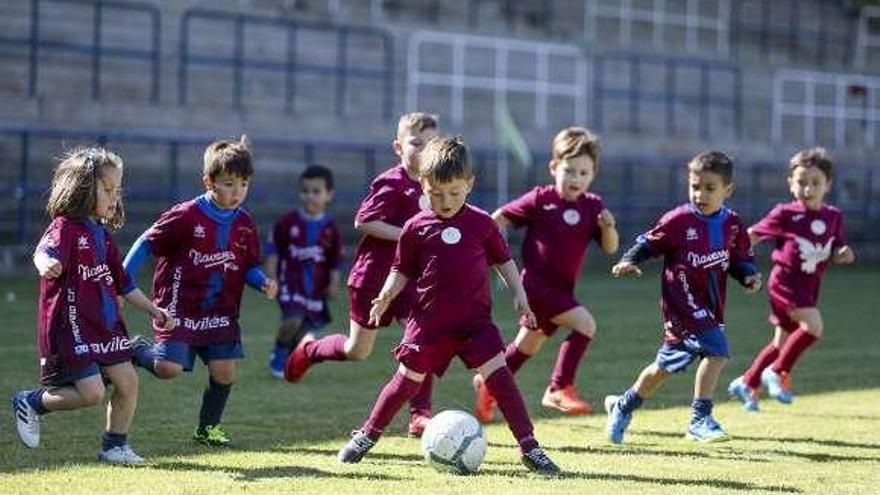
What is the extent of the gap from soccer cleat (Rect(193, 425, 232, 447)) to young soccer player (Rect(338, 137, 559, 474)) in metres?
0.82

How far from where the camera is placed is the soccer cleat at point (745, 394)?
9.88 metres

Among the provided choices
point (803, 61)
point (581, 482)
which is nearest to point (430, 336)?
point (581, 482)

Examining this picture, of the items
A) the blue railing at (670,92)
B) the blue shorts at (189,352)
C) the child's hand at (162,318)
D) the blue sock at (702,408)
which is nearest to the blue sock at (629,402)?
the blue sock at (702,408)

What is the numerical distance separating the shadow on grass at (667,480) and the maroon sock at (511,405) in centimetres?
16

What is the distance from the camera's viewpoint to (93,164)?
23.6ft

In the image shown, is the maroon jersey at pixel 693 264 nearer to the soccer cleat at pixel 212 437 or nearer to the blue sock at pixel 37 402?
the soccer cleat at pixel 212 437

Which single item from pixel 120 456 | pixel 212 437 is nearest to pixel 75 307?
pixel 120 456

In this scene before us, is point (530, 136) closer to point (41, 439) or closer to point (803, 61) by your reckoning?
point (803, 61)

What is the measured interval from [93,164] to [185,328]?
3.45 feet

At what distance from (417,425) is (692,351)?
4.86 ft

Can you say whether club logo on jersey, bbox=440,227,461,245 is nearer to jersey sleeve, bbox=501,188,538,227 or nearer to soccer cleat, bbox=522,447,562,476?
soccer cleat, bbox=522,447,562,476

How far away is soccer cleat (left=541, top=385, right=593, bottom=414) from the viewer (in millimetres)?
9477

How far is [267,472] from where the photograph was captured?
23.0ft

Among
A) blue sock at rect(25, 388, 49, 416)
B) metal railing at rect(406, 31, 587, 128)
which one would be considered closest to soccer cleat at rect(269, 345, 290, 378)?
blue sock at rect(25, 388, 49, 416)
